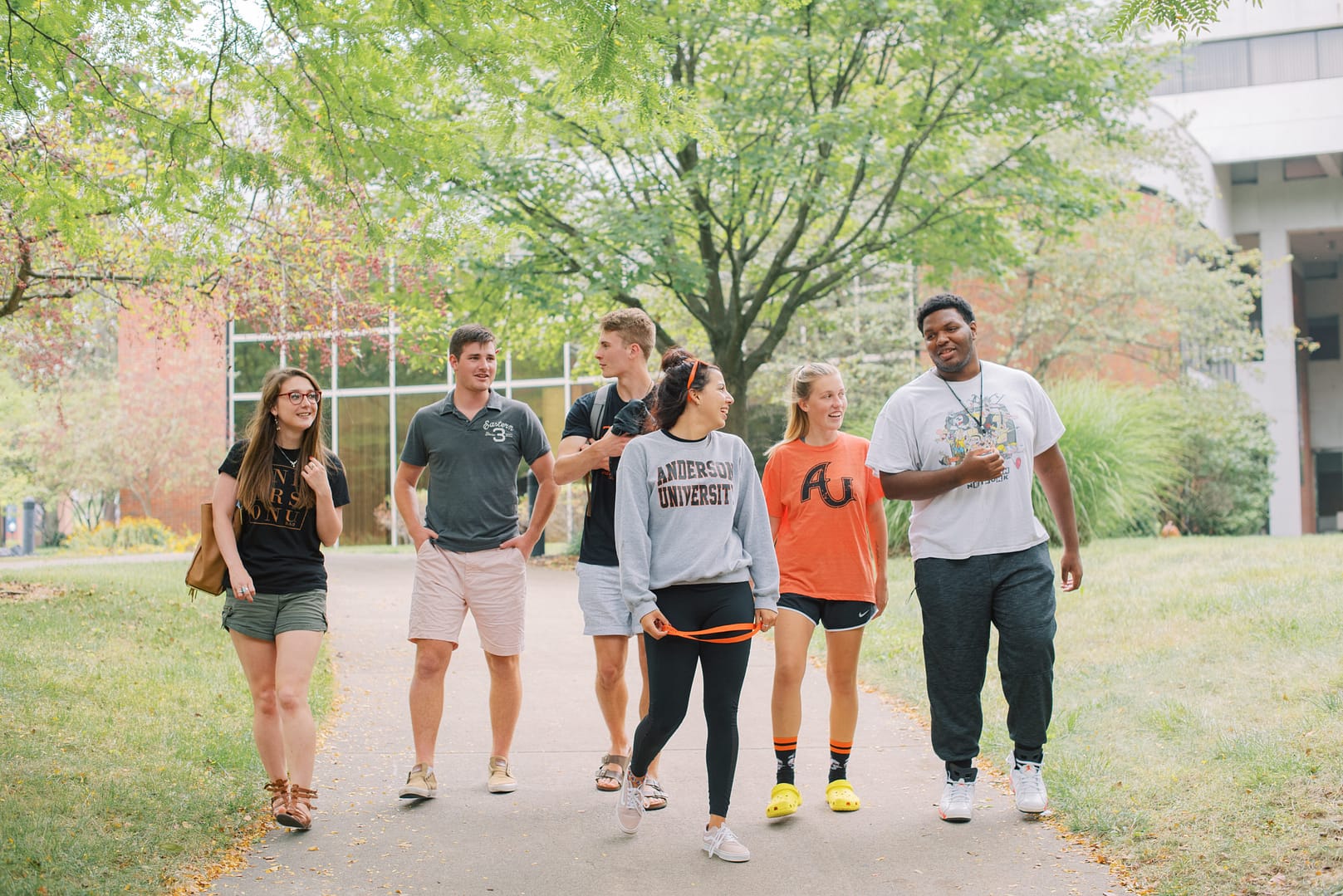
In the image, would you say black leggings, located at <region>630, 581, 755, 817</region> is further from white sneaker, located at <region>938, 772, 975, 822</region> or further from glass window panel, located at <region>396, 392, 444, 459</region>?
glass window panel, located at <region>396, 392, 444, 459</region>

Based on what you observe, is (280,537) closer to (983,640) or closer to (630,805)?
(630,805)

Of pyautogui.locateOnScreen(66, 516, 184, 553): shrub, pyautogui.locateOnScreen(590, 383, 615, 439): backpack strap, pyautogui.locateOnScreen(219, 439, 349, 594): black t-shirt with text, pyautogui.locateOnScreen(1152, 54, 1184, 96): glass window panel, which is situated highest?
pyautogui.locateOnScreen(1152, 54, 1184, 96): glass window panel

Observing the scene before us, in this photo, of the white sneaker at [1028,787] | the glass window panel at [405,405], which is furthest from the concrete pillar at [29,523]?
the white sneaker at [1028,787]

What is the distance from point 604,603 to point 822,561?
983 millimetres

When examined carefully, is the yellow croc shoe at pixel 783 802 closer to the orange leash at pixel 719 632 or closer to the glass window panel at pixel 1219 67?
the orange leash at pixel 719 632

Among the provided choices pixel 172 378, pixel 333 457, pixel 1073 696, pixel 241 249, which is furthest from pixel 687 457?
pixel 172 378

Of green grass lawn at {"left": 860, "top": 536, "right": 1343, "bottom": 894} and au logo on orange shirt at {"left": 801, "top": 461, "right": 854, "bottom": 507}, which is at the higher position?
au logo on orange shirt at {"left": 801, "top": 461, "right": 854, "bottom": 507}

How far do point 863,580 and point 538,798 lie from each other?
6.05 feet

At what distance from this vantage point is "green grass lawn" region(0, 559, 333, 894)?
4.64 metres

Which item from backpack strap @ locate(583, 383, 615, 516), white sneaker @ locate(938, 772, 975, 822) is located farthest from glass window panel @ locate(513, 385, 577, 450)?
white sneaker @ locate(938, 772, 975, 822)

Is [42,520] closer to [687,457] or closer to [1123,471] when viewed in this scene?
[1123,471]

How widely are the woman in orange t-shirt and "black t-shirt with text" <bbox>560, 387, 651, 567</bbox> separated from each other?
72 centimetres

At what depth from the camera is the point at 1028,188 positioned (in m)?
15.5

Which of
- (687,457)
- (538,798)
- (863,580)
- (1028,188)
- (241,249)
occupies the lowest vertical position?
(538,798)
